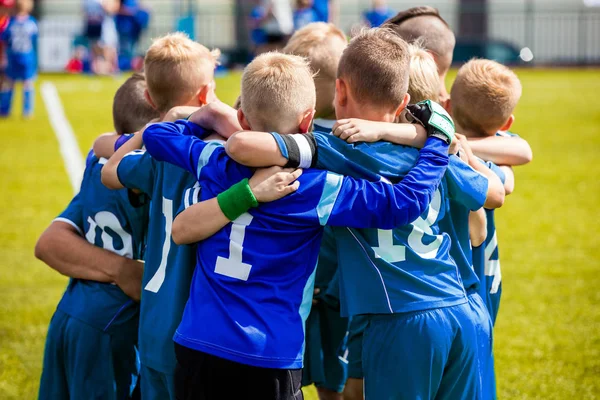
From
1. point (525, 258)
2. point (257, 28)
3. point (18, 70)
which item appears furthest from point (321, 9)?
point (525, 258)

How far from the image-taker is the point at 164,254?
277 cm

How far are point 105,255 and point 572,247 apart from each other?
5.08 metres

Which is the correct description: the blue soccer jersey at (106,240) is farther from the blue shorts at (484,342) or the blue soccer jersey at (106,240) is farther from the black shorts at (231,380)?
the blue shorts at (484,342)

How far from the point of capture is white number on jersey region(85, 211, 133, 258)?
3.10 m

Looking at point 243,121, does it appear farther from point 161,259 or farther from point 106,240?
point 106,240

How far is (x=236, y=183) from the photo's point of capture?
8.27 ft

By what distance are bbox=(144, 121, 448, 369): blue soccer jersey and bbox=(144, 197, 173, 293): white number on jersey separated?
230 millimetres

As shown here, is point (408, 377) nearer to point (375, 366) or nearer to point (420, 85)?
point (375, 366)

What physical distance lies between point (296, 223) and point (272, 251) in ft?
0.36

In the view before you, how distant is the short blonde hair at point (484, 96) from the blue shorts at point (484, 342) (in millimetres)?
A: 668

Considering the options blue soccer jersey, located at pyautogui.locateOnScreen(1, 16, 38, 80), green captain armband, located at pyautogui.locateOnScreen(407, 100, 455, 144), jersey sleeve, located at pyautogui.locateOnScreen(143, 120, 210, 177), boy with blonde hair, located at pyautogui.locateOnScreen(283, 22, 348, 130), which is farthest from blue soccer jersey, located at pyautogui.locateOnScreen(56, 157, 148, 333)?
blue soccer jersey, located at pyautogui.locateOnScreen(1, 16, 38, 80)

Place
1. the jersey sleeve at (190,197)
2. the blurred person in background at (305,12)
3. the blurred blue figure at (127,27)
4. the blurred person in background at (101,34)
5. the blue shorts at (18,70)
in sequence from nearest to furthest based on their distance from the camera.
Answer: the jersey sleeve at (190,197), the blue shorts at (18,70), the blurred person in background at (305,12), the blurred person in background at (101,34), the blurred blue figure at (127,27)

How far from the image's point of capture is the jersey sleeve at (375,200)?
8.01ft

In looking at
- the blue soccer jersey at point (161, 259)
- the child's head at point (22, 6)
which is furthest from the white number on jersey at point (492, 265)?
the child's head at point (22, 6)
